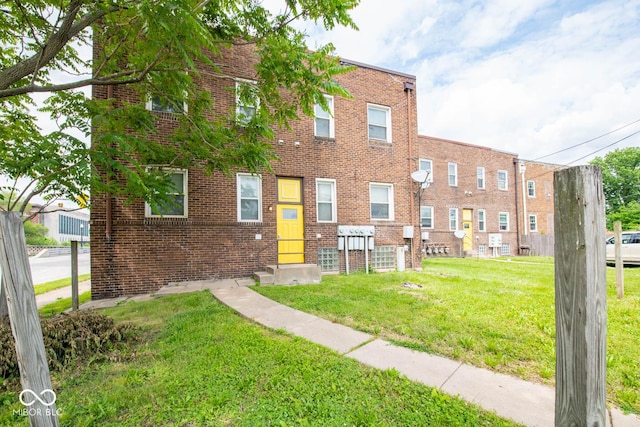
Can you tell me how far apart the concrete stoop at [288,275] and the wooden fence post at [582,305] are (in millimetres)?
6037

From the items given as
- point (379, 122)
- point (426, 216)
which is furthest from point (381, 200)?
point (426, 216)

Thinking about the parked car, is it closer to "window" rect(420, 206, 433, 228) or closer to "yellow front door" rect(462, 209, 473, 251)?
"yellow front door" rect(462, 209, 473, 251)

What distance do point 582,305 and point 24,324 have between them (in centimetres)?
301

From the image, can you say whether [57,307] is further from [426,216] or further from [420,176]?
[426,216]

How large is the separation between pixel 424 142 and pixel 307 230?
423 inches

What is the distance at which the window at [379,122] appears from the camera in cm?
955

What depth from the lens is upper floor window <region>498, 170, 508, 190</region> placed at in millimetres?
17703

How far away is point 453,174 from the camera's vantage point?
53.1ft

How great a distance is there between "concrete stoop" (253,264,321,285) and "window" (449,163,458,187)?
1244 centimetres

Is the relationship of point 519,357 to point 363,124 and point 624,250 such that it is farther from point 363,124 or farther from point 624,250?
point 624,250

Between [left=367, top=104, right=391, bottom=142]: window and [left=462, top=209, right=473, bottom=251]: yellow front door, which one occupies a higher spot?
[left=367, top=104, right=391, bottom=142]: window

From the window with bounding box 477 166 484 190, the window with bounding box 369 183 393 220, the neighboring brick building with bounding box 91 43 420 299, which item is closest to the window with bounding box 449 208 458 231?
the window with bounding box 477 166 484 190

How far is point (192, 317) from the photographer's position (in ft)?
13.6

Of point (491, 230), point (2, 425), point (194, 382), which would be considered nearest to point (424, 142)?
point (491, 230)
